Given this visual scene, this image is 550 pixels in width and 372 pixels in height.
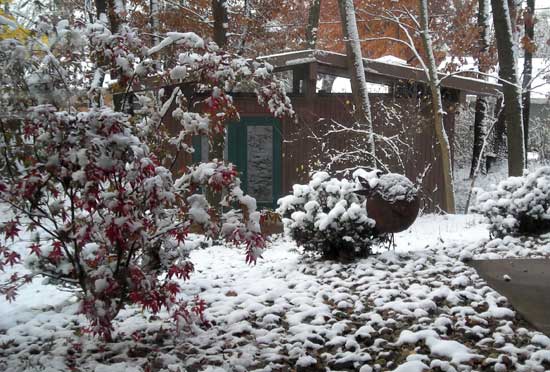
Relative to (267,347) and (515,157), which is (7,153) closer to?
(267,347)

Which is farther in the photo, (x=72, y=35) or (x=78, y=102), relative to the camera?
(x=78, y=102)

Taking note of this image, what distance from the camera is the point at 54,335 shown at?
3.78m

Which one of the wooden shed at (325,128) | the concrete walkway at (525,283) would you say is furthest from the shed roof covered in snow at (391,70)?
the concrete walkway at (525,283)

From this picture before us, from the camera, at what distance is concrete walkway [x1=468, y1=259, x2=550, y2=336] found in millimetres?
3557

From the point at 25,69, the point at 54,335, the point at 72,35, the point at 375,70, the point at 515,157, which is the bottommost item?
the point at 54,335

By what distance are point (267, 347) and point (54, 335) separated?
1.59 metres

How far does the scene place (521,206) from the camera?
6.01 metres

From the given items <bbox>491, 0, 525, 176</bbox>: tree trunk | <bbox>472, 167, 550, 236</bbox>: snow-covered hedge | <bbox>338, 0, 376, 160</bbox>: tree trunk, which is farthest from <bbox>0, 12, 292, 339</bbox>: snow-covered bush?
<bbox>491, 0, 525, 176</bbox>: tree trunk

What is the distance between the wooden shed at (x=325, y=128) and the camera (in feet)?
35.6

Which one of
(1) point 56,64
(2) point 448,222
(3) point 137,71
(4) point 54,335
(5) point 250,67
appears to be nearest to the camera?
(1) point 56,64

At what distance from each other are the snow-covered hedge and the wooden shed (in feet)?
14.1

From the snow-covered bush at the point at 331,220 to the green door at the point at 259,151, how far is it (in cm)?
509

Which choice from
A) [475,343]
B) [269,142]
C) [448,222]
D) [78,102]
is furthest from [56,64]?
[269,142]

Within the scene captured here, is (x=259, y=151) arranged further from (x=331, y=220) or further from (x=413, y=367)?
(x=413, y=367)
